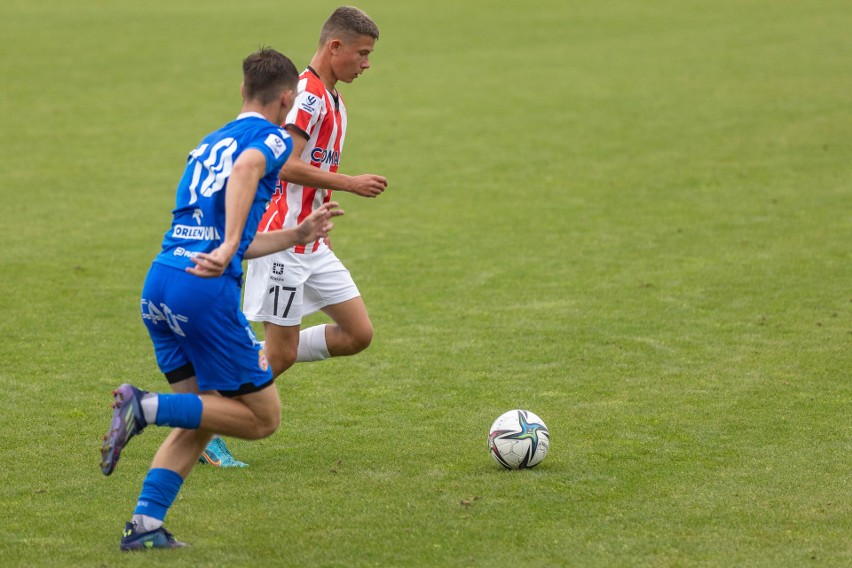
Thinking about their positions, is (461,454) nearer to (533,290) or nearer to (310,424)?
(310,424)

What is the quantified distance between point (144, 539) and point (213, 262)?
132cm

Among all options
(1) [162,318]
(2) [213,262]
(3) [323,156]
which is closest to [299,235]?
(2) [213,262]

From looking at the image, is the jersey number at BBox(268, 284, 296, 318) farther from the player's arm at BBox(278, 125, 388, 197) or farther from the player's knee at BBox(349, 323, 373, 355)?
the player's arm at BBox(278, 125, 388, 197)

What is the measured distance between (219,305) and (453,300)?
18.3 ft

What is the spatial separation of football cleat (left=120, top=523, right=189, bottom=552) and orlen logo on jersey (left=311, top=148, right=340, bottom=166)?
2.36m

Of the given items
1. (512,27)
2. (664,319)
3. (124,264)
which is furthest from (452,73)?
(664,319)

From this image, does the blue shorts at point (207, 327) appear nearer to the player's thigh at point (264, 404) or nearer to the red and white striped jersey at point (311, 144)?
the player's thigh at point (264, 404)

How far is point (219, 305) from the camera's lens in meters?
5.00

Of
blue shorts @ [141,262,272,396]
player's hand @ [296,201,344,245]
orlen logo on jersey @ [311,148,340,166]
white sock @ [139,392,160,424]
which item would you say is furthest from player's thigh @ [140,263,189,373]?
orlen logo on jersey @ [311,148,340,166]

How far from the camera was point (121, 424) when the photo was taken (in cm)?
488

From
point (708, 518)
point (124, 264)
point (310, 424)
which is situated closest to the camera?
point (708, 518)

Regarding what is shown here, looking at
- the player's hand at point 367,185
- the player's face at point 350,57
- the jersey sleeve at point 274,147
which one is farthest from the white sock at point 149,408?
the player's face at point 350,57

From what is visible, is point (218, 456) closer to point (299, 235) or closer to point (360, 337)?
point (360, 337)

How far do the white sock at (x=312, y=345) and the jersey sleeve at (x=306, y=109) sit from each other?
1.22 meters
